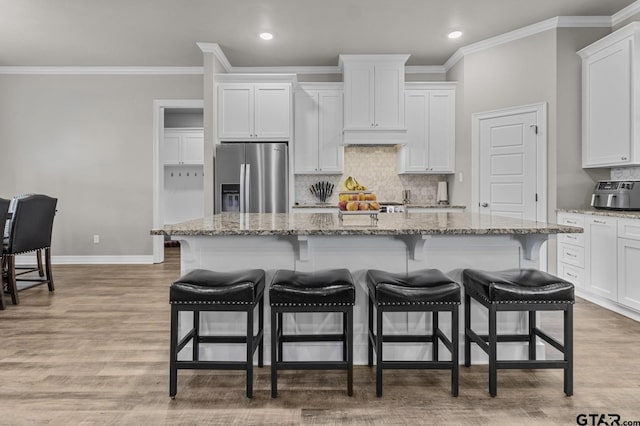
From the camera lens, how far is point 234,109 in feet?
16.3

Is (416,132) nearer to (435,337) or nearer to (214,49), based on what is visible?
(214,49)

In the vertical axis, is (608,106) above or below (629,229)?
above

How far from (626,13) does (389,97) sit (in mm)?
2503

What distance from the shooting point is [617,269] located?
130 inches

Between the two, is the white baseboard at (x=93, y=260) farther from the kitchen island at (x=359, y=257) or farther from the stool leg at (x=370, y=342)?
the stool leg at (x=370, y=342)

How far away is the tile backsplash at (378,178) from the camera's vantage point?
560cm

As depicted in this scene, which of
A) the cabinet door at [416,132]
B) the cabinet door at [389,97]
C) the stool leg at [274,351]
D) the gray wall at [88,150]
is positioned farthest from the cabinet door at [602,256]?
the gray wall at [88,150]

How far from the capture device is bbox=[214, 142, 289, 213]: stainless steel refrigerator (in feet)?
15.6

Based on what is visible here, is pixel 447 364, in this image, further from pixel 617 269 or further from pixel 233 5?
pixel 233 5

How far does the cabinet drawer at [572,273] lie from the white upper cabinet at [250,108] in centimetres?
359

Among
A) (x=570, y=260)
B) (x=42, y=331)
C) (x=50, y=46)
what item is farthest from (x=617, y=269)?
(x=50, y=46)

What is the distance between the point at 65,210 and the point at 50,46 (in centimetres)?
226

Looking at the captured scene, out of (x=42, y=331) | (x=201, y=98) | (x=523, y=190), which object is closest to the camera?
(x=42, y=331)

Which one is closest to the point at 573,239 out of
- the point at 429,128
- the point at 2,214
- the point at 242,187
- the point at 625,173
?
the point at 625,173
